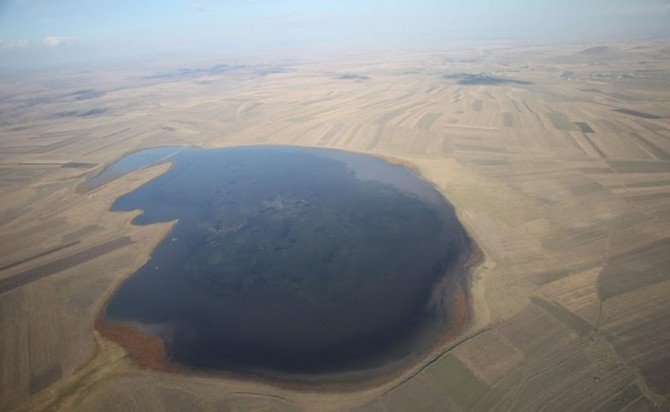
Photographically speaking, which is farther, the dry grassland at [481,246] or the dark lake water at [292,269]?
the dark lake water at [292,269]

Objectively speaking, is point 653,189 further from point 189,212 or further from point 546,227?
point 189,212

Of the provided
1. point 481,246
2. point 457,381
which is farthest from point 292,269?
point 481,246

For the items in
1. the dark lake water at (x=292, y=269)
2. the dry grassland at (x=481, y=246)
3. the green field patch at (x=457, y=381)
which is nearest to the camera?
the green field patch at (x=457, y=381)

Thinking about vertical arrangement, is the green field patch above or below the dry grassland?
below

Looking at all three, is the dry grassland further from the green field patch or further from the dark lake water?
the dark lake water

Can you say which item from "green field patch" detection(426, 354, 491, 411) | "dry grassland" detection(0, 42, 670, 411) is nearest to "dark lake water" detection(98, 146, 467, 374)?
"dry grassland" detection(0, 42, 670, 411)

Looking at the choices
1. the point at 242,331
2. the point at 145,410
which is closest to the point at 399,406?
the point at 242,331

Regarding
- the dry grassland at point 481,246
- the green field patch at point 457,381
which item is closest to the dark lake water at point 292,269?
the dry grassland at point 481,246

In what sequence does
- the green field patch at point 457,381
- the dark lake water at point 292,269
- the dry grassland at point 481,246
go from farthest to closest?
1. the dark lake water at point 292,269
2. the dry grassland at point 481,246
3. the green field patch at point 457,381

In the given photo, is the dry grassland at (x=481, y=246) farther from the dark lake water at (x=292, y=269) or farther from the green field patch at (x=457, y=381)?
the dark lake water at (x=292, y=269)
